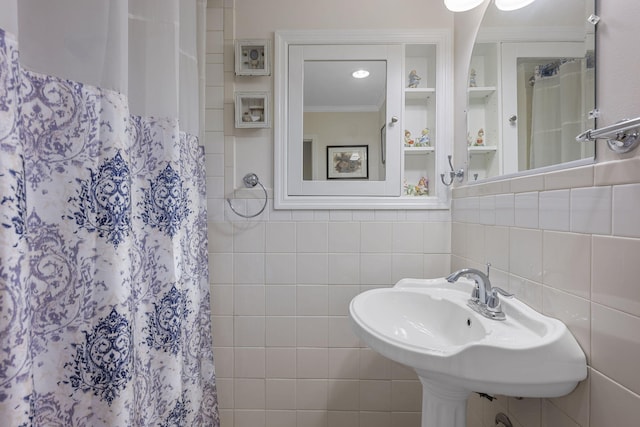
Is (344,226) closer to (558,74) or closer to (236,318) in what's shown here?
Answer: (236,318)

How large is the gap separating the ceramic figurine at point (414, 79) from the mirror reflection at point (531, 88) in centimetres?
25

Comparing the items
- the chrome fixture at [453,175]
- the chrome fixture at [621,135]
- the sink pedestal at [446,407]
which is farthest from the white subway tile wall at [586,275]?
the chrome fixture at [453,175]

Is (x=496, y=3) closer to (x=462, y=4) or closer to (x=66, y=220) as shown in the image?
(x=462, y=4)

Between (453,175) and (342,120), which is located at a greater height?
(342,120)

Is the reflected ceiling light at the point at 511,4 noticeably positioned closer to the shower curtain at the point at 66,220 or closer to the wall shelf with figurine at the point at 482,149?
the wall shelf with figurine at the point at 482,149

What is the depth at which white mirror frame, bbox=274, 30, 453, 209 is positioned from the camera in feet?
4.49

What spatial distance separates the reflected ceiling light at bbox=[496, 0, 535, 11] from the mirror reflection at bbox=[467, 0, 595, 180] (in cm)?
2

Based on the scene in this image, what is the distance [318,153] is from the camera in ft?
4.61

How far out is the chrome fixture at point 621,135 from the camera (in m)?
0.52

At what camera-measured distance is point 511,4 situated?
96 cm

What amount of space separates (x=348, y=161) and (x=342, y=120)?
7.8 inches

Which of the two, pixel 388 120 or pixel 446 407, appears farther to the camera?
pixel 388 120

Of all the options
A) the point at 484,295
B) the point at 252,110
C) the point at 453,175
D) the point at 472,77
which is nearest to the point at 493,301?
the point at 484,295

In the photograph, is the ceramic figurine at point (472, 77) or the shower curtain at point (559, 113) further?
the ceramic figurine at point (472, 77)
